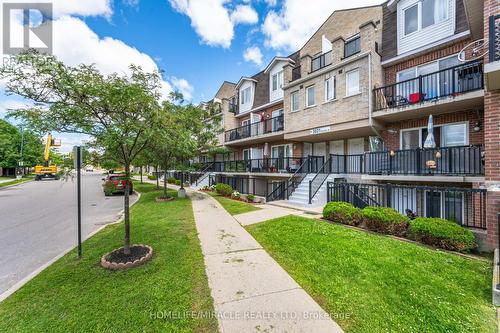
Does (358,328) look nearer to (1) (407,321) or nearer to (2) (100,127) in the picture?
(1) (407,321)

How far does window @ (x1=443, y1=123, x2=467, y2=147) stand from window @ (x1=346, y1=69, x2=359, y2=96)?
13.5ft

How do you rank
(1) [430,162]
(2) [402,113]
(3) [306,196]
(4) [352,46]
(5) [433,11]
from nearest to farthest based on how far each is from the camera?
(1) [430,162] → (2) [402,113] → (5) [433,11] → (3) [306,196] → (4) [352,46]

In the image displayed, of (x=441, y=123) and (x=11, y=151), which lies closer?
(x=441, y=123)

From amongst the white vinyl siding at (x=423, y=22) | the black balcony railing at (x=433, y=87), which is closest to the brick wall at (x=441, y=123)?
the black balcony railing at (x=433, y=87)

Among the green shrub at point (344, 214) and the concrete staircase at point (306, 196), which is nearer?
the green shrub at point (344, 214)

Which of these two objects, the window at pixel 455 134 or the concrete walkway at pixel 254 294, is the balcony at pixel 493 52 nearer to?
the window at pixel 455 134

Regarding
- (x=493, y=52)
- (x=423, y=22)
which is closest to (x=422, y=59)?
(x=423, y=22)

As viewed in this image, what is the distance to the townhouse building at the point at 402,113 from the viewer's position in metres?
6.66

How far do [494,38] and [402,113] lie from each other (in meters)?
4.50

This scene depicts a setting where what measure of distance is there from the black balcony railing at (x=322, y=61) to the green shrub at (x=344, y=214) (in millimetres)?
9672

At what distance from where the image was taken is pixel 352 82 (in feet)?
36.9

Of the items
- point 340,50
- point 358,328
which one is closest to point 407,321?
point 358,328

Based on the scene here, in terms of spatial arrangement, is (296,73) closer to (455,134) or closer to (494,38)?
(455,134)

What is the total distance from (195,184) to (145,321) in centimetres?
2082
